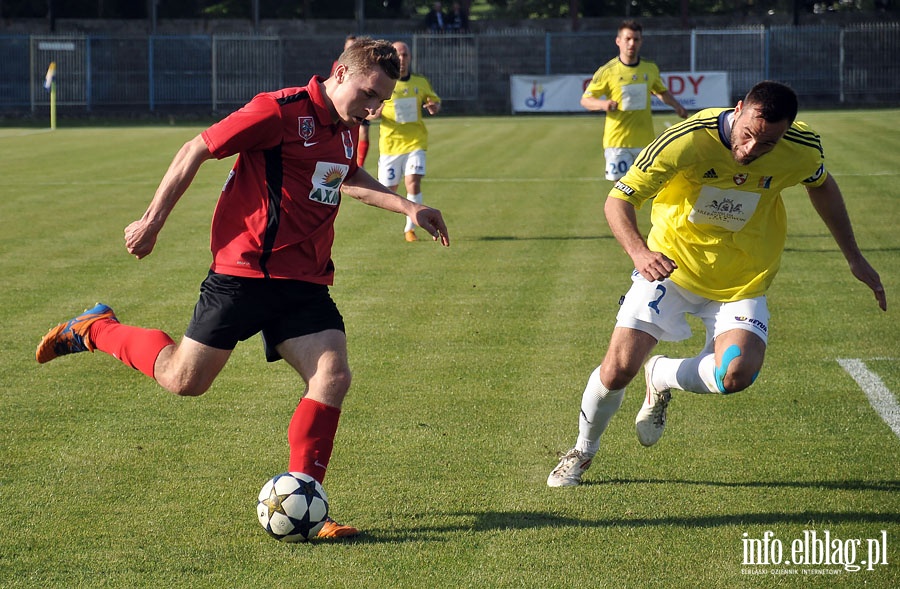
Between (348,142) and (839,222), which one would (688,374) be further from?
(348,142)

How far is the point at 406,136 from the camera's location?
44.9ft

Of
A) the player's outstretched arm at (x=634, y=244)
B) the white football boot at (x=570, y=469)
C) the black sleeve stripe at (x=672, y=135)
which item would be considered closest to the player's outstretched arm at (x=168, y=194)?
the player's outstretched arm at (x=634, y=244)

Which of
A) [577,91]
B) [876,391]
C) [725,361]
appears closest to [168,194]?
[725,361]

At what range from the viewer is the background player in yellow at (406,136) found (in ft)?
44.5

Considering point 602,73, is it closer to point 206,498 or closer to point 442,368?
point 442,368

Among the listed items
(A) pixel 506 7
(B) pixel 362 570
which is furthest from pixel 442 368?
(A) pixel 506 7

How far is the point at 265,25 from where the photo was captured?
4503 cm

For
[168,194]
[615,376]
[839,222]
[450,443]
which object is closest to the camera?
[168,194]

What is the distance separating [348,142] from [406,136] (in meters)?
8.67

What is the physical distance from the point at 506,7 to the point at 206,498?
53.3m

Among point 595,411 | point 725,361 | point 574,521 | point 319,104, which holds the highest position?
point 319,104

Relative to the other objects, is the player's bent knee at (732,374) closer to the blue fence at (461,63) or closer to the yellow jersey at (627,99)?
the yellow jersey at (627,99)

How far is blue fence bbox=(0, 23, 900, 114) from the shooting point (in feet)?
128

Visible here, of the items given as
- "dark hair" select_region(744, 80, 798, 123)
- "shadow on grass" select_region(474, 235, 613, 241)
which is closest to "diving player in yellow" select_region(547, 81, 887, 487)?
"dark hair" select_region(744, 80, 798, 123)
